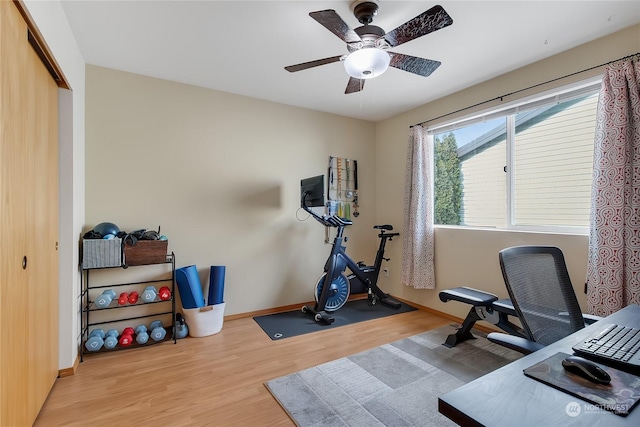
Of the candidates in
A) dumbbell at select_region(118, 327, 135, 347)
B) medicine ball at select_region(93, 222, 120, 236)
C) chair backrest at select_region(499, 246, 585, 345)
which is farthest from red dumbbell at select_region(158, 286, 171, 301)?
chair backrest at select_region(499, 246, 585, 345)

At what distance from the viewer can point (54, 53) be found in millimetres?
1843

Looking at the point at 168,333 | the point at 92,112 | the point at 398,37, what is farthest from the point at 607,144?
the point at 92,112

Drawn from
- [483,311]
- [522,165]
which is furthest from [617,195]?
[483,311]

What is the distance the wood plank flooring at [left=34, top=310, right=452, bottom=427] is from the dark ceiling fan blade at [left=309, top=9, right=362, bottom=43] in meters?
2.35

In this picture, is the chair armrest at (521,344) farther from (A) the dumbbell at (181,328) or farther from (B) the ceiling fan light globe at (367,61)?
(A) the dumbbell at (181,328)

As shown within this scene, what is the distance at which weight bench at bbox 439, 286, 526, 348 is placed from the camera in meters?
2.31

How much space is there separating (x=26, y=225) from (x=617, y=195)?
380cm

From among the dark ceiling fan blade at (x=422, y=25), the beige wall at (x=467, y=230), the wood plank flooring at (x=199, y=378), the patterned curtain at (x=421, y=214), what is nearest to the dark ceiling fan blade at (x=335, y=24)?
the dark ceiling fan blade at (x=422, y=25)

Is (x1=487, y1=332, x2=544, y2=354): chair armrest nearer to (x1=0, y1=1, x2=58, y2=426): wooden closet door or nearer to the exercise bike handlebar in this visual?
(x1=0, y1=1, x2=58, y2=426): wooden closet door

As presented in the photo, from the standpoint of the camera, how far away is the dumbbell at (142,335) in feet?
8.70

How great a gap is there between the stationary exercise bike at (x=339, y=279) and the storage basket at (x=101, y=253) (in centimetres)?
193

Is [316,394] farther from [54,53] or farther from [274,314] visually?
[54,53]

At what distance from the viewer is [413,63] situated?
215cm

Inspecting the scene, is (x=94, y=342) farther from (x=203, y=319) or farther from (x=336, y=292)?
(x=336, y=292)
